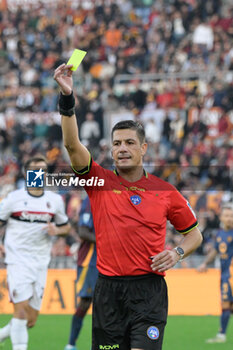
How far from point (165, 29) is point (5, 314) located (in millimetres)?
13048

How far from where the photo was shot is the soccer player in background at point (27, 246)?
7.86 metres

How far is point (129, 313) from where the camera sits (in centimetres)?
497

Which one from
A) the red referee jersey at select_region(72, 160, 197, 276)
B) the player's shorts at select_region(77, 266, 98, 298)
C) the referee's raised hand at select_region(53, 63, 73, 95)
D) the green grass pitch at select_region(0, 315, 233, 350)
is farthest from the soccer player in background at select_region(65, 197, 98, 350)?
the referee's raised hand at select_region(53, 63, 73, 95)

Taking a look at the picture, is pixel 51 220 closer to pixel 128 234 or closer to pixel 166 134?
pixel 128 234

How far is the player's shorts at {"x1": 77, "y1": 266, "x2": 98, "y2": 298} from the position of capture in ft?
30.5

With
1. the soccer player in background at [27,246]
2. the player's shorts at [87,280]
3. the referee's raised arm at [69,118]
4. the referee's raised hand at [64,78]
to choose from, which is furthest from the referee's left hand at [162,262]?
the player's shorts at [87,280]

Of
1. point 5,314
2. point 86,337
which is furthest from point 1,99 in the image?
point 86,337

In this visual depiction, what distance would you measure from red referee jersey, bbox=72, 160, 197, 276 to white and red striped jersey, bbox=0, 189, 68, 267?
9.89ft

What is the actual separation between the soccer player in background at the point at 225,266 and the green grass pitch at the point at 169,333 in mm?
239

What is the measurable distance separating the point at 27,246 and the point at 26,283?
43 cm

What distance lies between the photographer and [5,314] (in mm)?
12688

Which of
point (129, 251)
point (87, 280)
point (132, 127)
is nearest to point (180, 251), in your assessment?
point (129, 251)

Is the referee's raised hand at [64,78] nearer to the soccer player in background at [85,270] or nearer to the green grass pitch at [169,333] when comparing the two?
the soccer player in background at [85,270]

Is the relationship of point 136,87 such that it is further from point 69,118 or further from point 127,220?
point 69,118
